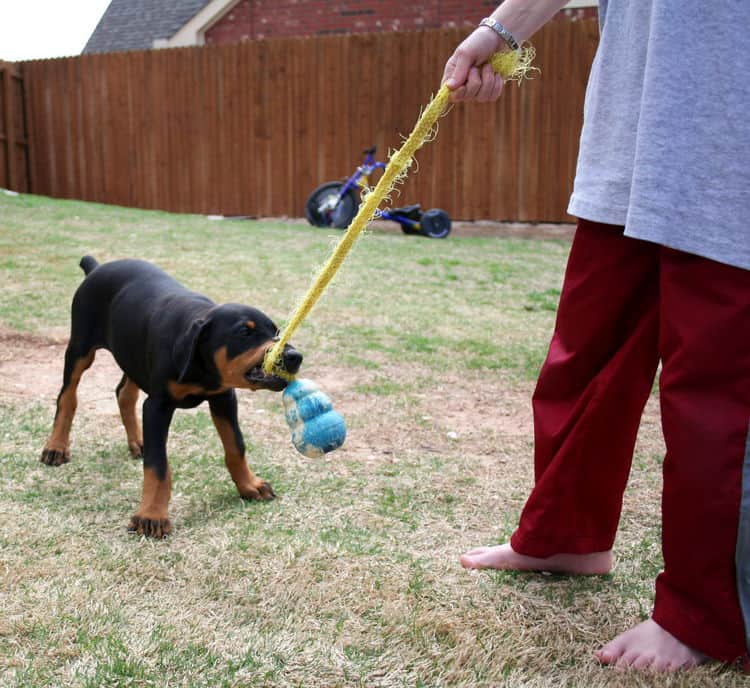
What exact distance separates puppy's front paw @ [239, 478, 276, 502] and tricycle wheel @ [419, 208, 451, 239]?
25.4ft

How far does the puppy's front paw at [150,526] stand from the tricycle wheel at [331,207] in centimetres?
815

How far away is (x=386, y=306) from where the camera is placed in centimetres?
589

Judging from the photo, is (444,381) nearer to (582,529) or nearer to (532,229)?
(582,529)

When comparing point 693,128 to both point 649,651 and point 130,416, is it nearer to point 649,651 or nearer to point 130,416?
point 649,651

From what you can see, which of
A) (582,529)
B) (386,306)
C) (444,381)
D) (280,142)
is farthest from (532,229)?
(582,529)

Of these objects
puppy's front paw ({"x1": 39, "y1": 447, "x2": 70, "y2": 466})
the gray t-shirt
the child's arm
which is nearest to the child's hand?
the child's arm

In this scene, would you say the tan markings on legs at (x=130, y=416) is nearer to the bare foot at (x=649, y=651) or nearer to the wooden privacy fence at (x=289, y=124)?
the bare foot at (x=649, y=651)

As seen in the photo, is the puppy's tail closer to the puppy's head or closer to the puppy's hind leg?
the puppy's hind leg

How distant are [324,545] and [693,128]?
146cm

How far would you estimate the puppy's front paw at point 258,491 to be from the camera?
8.90 feet

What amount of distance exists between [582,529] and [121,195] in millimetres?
12707

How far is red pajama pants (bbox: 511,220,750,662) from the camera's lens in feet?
5.32

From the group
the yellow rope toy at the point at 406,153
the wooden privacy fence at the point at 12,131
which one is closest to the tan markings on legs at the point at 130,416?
the yellow rope toy at the point at 406,153

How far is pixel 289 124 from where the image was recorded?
12.0m
